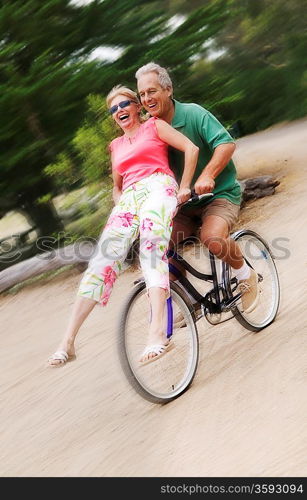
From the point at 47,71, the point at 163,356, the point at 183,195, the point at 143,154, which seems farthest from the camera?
the point at 47,71

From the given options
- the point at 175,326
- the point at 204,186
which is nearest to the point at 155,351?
the point at 175,326

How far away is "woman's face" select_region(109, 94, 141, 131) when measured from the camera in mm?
3814

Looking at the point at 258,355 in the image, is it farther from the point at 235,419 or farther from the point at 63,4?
the point at 63,4

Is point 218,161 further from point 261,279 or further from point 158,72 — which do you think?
point 261,279

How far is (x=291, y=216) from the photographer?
8422mm

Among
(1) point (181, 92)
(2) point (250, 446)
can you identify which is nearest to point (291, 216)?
(1) point (181, 92)

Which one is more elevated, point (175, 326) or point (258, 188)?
point (175, 326)

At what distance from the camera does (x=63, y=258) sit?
9.28 m

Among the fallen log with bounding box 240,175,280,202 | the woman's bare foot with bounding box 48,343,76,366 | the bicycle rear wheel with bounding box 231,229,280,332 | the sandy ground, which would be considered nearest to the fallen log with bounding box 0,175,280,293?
the fallen log with bounding box 240,175,280,202

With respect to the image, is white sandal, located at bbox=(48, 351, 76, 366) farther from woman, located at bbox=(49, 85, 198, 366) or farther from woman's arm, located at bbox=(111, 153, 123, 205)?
woman's arm, located at bbox=(111, 153, 123, 205)

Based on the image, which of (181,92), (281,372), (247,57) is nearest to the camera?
(281,372)

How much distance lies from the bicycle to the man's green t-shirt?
0.39m

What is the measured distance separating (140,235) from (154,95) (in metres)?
0.79

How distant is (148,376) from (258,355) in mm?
734
